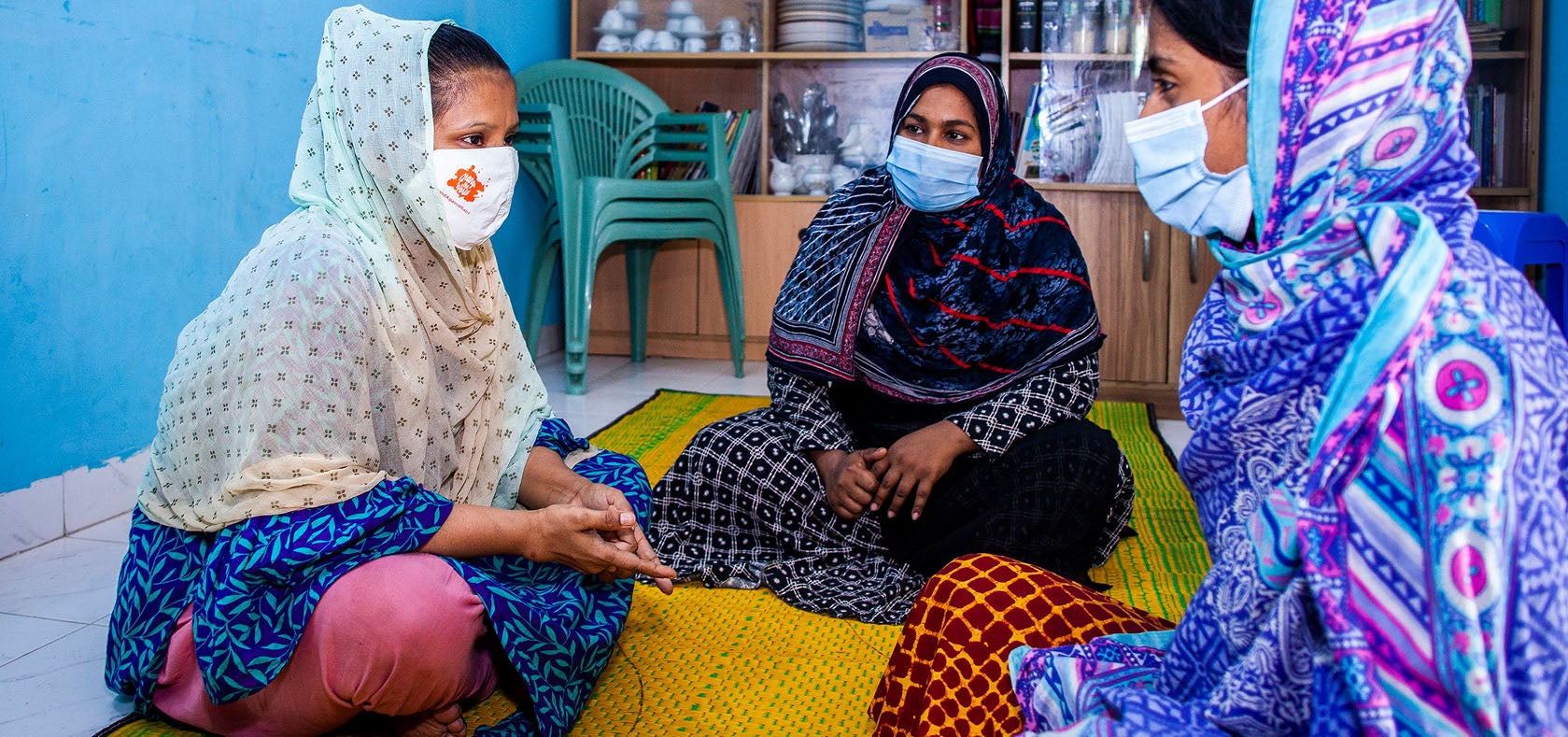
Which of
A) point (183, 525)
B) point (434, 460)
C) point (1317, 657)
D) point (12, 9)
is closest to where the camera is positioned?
point (1317, 657)

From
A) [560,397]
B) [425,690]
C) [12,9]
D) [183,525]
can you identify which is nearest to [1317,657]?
[425,690]

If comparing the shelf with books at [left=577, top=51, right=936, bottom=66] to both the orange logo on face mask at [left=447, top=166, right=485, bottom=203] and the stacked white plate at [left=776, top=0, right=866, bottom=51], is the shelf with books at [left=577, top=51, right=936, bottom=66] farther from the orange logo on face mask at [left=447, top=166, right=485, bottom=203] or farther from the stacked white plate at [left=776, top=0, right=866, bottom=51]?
the orange logo on face mask at [left=447, top=166, right=485, bottom=203]

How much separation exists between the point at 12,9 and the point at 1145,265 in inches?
124

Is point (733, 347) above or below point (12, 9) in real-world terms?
below

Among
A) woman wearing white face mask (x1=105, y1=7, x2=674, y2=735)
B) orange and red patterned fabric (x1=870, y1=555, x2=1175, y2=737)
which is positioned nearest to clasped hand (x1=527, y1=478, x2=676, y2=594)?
woman wearing white face mask (x1=105, y1=7, x2=674, y2=735)

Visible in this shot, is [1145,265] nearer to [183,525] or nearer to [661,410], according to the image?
[661,410]

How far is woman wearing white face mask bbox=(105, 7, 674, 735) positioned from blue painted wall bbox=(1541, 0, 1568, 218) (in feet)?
10.7

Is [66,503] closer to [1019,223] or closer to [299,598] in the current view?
[299,598]

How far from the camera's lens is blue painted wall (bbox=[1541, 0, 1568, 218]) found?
11.9 ft

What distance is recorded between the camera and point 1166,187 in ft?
3.89

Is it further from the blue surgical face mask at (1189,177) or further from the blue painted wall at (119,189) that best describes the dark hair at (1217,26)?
the blue painted wall at (119,189)

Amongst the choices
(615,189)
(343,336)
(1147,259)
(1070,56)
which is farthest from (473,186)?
(1070,56)

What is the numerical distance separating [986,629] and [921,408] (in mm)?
1022

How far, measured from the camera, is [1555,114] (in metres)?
3.72
